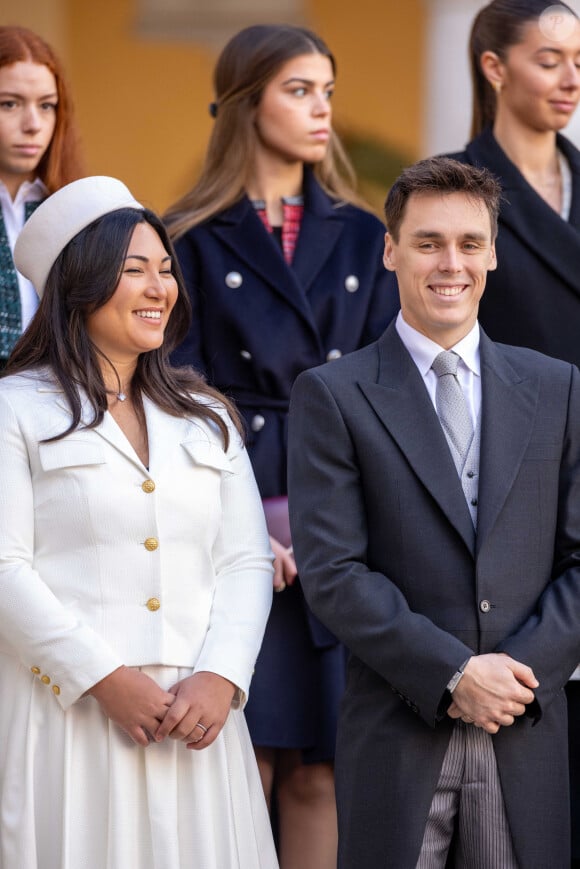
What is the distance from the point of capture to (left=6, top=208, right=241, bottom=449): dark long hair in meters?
3.61

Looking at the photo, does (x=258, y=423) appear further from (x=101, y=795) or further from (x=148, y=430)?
(x=101, y=795)

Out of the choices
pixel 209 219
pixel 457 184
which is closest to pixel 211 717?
pixel 457 184

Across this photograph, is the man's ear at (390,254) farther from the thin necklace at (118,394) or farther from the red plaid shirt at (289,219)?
the red plaid shirt at (289,219)

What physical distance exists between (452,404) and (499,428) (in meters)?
0.13

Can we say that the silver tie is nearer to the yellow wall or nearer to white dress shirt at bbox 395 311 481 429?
white dress shirt at bbox 395 311 481 429

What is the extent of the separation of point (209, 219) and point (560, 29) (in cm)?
105

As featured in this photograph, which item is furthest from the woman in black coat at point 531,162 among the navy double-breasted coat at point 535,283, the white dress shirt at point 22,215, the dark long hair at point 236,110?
the white dress shirt at point 22,215

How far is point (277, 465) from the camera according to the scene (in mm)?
4195

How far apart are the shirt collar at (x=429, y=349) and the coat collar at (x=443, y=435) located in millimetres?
21

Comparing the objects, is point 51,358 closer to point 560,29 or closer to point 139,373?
point 139,373

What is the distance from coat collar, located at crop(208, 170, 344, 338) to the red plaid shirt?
0.10 feet

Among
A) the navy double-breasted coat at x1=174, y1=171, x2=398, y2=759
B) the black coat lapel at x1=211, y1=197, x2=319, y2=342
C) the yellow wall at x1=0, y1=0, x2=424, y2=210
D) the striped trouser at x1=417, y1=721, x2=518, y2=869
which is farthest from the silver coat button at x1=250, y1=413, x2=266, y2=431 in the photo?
the yellow wall at x1=0, y1=0, x2=424, y2=210

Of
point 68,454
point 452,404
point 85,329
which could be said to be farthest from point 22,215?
point 452,404

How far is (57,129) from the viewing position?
14.5 ft
